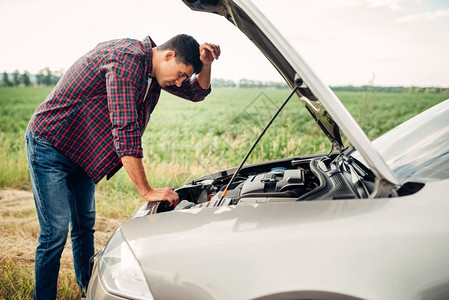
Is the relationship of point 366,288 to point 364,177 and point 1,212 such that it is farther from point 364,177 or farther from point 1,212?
point 1,212

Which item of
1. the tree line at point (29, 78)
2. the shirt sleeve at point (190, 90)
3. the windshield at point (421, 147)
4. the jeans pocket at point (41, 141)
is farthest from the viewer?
the tree line at point (29, 78)

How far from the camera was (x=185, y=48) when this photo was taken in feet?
7.01

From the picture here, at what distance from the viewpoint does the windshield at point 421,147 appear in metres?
1.53

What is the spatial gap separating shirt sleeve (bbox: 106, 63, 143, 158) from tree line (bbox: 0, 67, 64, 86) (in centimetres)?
5531

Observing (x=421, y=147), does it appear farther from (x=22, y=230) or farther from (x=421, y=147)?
(x=22, y=230)

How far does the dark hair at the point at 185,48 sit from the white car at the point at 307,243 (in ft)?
1.85

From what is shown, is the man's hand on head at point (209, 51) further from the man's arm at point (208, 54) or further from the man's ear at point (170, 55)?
the man's ear at point (170, 55)

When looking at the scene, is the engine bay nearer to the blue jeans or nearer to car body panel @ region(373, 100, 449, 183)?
car body panel @ region(373, 100, 449, 183)

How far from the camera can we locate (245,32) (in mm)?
1910

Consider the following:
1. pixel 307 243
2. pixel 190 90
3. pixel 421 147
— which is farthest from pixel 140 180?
pixel 421 147

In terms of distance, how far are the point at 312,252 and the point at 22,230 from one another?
3.68 m

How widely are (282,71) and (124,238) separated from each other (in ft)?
4.14

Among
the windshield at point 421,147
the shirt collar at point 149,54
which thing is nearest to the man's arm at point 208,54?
the shirt collar at point 149,54

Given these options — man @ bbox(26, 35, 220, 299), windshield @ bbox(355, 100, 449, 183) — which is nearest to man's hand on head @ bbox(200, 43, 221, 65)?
man @ bbox(26, 35, 220, 299)
